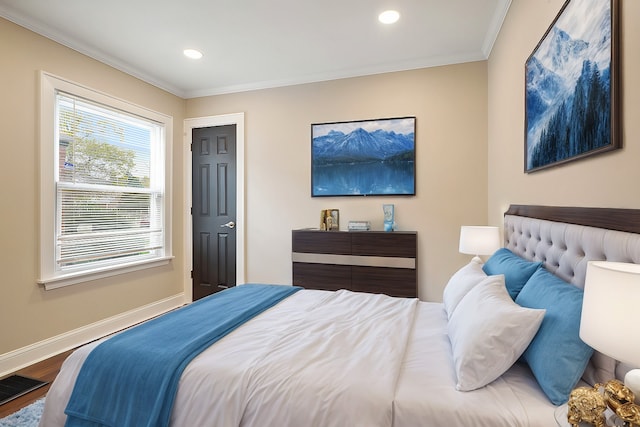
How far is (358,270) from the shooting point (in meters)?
3.52

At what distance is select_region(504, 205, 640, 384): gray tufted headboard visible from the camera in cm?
110

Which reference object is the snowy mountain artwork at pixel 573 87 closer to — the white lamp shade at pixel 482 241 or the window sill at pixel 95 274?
the white lamp shade at pixel 482 241

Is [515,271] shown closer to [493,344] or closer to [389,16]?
[493,344]

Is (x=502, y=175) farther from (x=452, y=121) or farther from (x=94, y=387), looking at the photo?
(x=94, y=387)

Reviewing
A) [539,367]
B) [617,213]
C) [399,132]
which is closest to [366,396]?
[539,367]

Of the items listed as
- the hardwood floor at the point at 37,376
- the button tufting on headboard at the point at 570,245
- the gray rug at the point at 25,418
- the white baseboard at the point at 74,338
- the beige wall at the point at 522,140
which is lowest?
the hardwood floor at the point at 37,376

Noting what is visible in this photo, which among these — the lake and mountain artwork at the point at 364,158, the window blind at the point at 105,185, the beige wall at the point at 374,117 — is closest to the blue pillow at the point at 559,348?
the beige wall at the point at 374,117

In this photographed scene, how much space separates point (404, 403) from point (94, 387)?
131 centimetres

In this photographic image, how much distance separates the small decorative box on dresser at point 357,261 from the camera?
342 centimetres

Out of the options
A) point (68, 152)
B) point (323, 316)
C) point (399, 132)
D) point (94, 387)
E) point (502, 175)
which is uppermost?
point (399, 132)

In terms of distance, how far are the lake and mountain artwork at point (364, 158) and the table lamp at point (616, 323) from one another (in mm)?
2870

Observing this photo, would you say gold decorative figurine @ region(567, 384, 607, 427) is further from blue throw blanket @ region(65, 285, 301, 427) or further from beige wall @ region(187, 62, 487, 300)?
beige wall @ region(187, 62, 487, 300)

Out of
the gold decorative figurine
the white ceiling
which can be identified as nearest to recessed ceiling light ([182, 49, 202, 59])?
the white ceiling

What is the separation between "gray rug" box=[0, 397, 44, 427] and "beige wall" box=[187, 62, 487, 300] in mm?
2392
